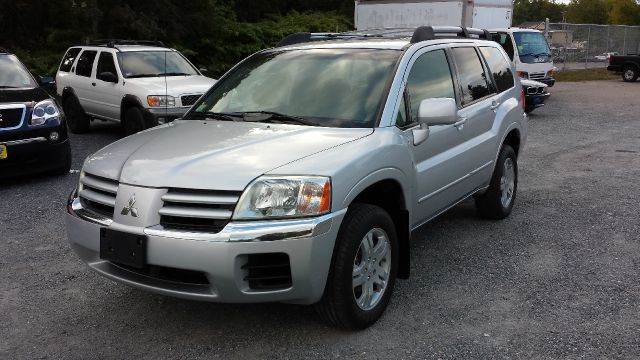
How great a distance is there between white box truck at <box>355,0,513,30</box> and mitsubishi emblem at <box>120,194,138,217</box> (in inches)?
490

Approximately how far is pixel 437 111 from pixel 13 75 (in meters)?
6.41

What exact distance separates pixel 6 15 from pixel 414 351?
703 inches

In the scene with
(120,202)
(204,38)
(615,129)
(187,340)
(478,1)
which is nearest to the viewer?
(120,202)

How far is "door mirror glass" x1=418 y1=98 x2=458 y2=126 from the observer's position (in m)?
3.91

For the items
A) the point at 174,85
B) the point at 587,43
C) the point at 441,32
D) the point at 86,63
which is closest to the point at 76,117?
the point at 86,63

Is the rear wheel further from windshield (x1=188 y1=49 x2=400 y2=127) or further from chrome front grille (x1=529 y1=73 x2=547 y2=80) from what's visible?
chrome front grille (x1=529 y1=73 x2=547 y2=80)

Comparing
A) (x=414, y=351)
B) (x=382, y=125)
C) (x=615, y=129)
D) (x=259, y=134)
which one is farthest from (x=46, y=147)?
(x=615, y=129)

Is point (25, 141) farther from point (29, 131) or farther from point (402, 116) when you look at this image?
point (402, 116)

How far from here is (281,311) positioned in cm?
387

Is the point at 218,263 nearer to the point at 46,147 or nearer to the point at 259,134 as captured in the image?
the point at 259,134

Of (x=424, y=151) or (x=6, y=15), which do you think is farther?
(x=6, y=15)

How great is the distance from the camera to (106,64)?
10.5m

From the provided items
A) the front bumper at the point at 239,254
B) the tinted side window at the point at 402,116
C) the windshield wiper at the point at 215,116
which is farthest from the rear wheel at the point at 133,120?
the front bumper at the point at 239,254

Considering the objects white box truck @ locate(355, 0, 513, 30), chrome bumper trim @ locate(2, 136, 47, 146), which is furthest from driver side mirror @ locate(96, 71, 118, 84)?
white box truck @ locate(355, 0, 513, 30)
